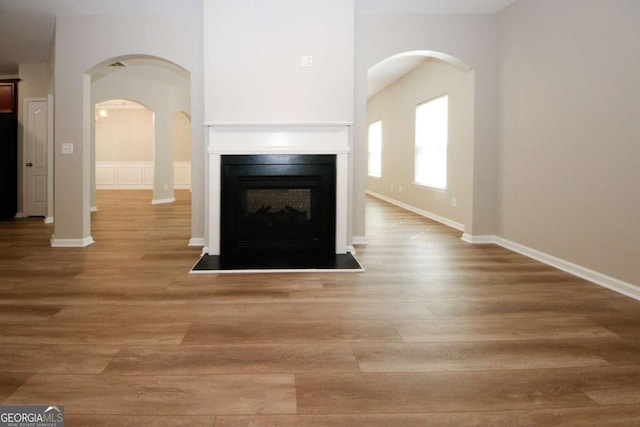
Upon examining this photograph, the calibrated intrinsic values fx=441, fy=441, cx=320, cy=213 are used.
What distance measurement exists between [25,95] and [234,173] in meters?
5.50

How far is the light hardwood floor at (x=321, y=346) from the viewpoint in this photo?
5.12ft

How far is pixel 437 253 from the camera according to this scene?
14.5ft

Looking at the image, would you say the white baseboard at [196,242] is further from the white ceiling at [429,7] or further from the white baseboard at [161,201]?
the white baseboard at [161,201]

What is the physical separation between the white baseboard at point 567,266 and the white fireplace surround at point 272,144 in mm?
1828

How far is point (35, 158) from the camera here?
7.55 metres

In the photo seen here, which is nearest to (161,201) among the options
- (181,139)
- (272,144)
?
(181,139)

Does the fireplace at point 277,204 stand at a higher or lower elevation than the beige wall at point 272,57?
lower

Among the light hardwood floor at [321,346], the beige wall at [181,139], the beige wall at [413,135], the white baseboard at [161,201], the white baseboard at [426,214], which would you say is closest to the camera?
the light hardwood floor at [321,346]

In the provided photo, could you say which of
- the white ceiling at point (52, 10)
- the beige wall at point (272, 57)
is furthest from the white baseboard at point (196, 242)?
the white ceiling at point (52, 10)

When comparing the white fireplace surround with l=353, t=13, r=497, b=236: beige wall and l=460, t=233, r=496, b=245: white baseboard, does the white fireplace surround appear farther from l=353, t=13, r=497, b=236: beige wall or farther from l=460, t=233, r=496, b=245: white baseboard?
l=460, t=233, r=496, b=245: white baseboard

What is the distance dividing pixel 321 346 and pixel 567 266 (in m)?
2.59

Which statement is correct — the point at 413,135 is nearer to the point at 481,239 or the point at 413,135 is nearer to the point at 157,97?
the point at 481,239

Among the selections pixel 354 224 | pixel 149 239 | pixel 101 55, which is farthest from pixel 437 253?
pixel 101 55

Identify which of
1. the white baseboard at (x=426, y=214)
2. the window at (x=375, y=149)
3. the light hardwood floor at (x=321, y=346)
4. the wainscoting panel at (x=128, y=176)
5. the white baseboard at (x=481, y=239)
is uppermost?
the window at (x=375, y=149)
